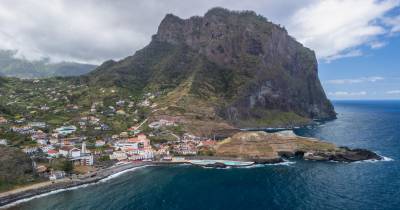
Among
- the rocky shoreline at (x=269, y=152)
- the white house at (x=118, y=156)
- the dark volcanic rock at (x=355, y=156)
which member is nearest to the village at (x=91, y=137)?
the white house at (x=118, y=156)

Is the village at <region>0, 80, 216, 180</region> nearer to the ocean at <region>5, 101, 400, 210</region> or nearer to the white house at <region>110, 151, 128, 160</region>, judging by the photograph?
the white house at <region>110, 151, 128, 160</region>

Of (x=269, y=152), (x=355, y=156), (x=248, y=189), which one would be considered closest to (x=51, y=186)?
(x=248, y=189)

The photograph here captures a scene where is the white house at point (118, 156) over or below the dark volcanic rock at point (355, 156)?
over

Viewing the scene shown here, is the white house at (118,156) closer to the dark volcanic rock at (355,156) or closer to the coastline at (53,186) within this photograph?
the coastline at (53,186)

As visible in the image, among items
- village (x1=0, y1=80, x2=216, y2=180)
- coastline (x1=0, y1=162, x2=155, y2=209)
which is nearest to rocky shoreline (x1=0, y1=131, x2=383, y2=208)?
coastline (x1=0, y1=162, x2=155, y2=209)

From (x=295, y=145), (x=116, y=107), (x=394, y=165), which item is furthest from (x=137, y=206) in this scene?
(x=116, y=107)

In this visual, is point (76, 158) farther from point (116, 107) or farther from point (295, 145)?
point (116, 107)
